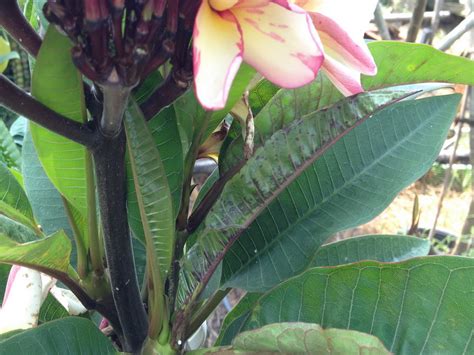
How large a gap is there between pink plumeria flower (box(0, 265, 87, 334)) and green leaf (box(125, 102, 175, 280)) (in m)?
0.10

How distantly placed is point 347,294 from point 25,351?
236 millimetres

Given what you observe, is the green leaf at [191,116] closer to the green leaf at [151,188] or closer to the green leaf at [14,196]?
the green leaf at [151,188]

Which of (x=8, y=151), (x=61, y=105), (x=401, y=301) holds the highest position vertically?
(x=61, y=105)

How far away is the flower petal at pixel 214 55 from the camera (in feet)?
0.79

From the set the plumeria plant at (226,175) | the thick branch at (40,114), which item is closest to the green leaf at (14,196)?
the plumeria plant at (226,175)

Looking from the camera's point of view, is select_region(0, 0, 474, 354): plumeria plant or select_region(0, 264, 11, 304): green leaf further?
select_region(0, 264, 11, 304): green leaf

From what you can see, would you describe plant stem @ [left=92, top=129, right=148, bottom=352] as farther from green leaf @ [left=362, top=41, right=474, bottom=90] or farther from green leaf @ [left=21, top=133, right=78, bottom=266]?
green leaf @ [left=362, top=41, right=474, bottom=90]

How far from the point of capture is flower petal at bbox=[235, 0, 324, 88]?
262 mm

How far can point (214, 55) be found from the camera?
0.84ft

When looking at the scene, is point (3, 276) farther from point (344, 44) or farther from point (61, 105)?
point (344, 44)

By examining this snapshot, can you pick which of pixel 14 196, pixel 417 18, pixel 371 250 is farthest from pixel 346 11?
pixel 417 18

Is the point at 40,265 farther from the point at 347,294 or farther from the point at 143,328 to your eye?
the point at 347,294

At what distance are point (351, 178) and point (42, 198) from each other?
1.01 ft

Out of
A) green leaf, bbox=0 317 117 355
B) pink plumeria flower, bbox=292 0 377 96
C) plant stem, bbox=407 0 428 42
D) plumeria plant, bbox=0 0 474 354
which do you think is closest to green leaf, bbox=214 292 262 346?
plumeria plant, bbox=0 0 474 354
